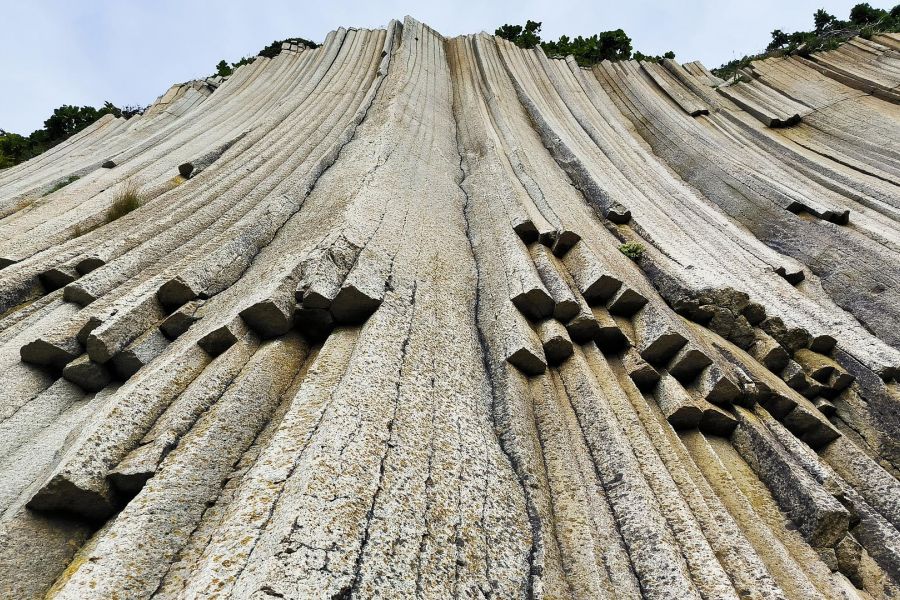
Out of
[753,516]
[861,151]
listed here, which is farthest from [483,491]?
[861,151]

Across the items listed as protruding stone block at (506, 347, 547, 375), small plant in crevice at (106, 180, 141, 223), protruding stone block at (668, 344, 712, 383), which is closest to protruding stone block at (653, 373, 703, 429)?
protruding stone block at (668, 344, 712, 383)

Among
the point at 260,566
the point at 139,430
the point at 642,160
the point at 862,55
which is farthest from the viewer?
the point at 862,55

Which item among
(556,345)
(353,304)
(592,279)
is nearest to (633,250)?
(592,279)

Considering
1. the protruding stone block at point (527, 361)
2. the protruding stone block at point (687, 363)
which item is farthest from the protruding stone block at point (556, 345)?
the protruding stone block at point (687, 363)

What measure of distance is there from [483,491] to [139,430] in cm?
320

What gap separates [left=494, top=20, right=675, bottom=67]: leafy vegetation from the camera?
106 ft

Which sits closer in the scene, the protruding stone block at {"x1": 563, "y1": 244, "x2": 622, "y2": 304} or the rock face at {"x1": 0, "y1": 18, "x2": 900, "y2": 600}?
the rock face at {"x1": 0, "y1": 18, "x2": 900, "y2": 600}

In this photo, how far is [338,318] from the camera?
253 inches

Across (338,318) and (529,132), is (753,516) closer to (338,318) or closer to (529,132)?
(338,318)

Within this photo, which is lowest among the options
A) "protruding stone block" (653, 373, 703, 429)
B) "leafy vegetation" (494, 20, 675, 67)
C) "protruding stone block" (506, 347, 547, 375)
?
"protruding stone block" (653, 373, 703, 429)

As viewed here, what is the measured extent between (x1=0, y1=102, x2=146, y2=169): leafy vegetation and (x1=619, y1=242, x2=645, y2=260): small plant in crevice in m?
Result: 23.4

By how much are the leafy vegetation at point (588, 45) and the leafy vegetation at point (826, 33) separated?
5.01 metres

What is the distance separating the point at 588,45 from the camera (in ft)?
112

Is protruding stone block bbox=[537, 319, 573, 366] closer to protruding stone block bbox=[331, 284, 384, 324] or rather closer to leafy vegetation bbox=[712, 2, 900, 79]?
protruding stone block bbox=[331, 284, 384, 324]
